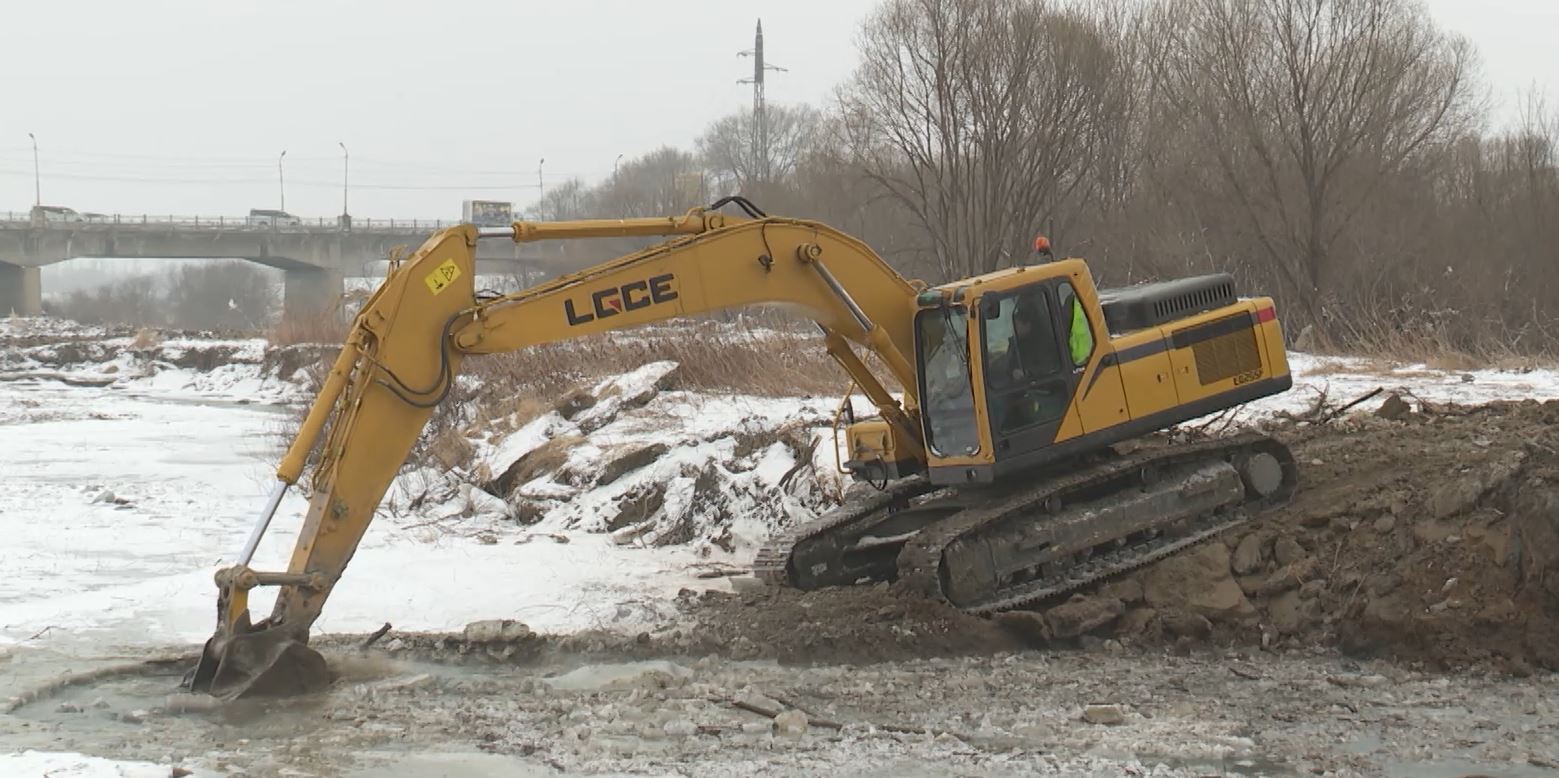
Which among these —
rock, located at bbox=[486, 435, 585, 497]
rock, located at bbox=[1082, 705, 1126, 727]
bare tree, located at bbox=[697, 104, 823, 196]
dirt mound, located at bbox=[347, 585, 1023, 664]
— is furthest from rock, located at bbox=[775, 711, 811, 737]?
bare tree, located at bbox=[697, 104, 823, 196]

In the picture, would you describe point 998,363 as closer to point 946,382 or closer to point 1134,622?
point 946,382

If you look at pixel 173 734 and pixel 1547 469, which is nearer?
pixel 173 734

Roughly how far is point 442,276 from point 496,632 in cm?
232

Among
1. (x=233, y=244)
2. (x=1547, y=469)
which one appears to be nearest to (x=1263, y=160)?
(x=1547, y=469)

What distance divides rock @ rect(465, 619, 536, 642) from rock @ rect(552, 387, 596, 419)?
8.32m

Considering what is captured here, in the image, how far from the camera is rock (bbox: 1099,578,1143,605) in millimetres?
9438

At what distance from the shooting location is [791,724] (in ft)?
23.0

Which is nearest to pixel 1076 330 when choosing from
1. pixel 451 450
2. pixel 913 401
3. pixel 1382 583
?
pixel 913 401

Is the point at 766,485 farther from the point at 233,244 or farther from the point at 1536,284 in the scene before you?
the point at 233,244

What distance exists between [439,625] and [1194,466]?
Result: 5.33 meters

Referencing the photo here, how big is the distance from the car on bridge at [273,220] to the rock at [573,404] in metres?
60.1

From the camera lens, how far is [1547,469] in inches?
347

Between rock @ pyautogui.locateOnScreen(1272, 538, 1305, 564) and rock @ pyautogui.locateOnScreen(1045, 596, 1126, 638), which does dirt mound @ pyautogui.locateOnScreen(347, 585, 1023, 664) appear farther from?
rock @ pyautogui.locateOnScreen(1272, 538, 1305, 564)

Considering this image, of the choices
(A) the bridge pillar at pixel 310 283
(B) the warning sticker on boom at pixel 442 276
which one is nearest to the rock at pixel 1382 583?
(B) the warning sticker on boom at pixel 442 276
